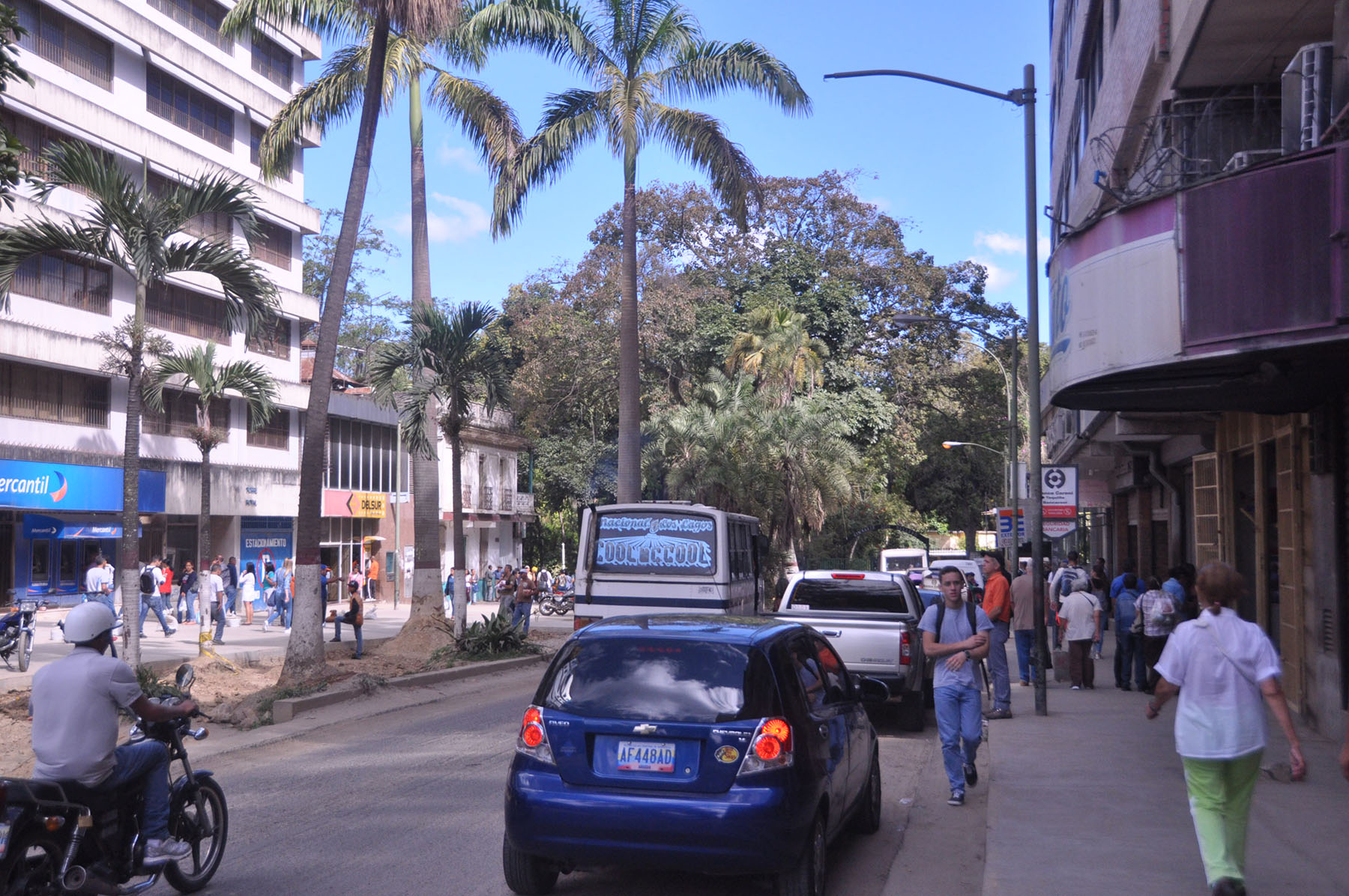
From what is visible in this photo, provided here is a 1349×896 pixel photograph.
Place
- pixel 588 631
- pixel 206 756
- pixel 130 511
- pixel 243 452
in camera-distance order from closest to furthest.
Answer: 1. pixel 588 631
2. pixel 206 756
3. pixel 130 511
4. pixel 243 452

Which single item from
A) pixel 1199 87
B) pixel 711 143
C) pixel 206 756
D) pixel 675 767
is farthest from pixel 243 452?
pixel 675 767

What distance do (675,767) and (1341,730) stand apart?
8.79 m

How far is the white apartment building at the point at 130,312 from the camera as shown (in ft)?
102

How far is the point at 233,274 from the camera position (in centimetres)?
1642

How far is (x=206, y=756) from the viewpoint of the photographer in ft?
38.1

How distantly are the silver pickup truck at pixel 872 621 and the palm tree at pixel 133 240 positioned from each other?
8.31 metres

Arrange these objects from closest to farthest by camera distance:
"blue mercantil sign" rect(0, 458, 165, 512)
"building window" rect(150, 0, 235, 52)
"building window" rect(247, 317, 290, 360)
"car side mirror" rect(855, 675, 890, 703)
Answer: "car side mirror" rect(855, 675, 890, 703) < "blue mercantil sign" rect(0, 458, 165, 512) < "building window" rect(150, 0, 235, 52) < "building window" rect(247, 317, 290, 360)

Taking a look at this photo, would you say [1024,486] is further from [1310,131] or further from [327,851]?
[327,851]

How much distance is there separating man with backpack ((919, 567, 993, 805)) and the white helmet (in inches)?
227

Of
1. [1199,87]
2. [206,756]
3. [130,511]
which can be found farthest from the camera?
[130,511]

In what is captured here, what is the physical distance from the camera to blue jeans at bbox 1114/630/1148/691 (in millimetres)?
16891

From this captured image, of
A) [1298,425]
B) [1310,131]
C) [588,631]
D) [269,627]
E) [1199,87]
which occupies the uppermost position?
[1199,87]

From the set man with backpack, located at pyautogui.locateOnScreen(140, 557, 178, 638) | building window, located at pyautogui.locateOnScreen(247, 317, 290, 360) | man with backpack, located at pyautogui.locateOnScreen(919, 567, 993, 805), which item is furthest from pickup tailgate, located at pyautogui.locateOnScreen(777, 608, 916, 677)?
building window, located at pyautogui.locateOnScreen(247, 317, 290, 360)

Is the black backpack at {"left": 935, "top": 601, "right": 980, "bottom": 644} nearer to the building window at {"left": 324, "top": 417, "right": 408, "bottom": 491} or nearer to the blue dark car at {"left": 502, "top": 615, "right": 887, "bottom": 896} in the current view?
the blue dark car at {"left": 502, "top": 615, "right": 887, "bottom": 896}
